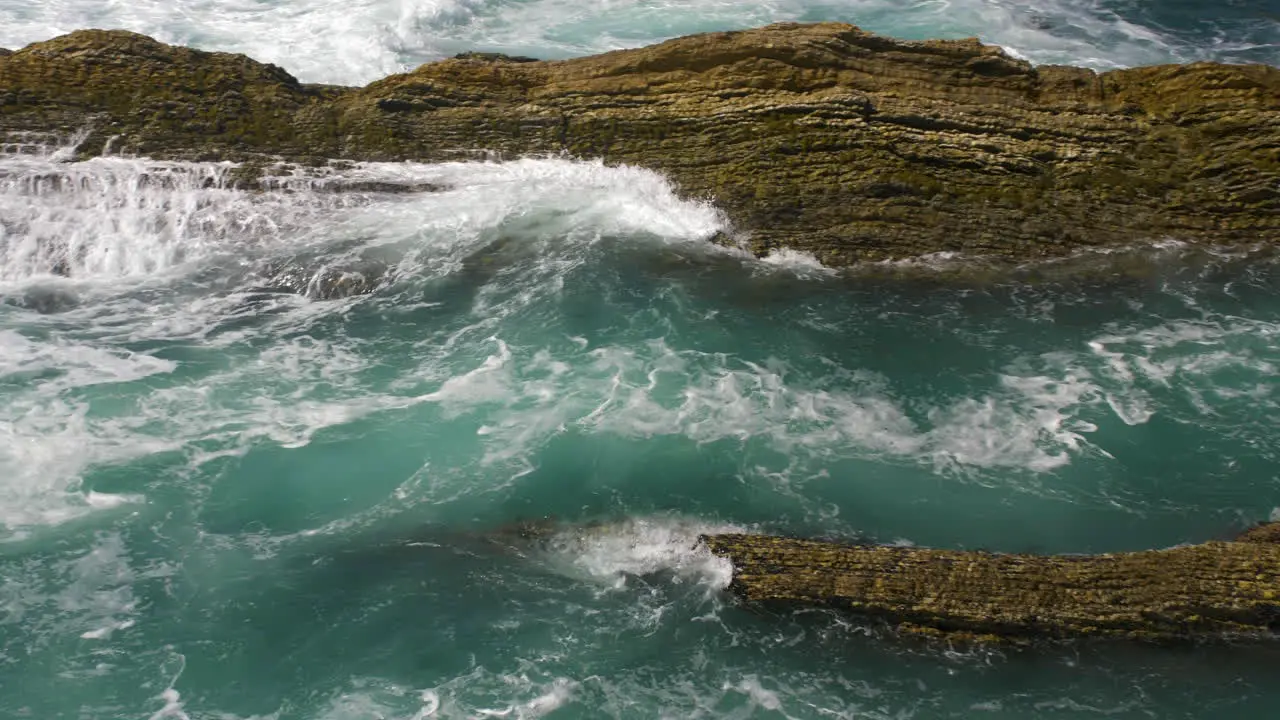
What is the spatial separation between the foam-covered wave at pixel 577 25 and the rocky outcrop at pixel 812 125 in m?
10.5

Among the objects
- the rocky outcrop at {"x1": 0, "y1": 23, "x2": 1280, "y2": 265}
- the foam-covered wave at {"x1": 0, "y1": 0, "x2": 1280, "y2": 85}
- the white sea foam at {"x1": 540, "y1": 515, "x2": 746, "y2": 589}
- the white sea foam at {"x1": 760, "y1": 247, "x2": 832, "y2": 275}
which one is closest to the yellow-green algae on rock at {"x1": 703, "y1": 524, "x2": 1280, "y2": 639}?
the white sea foam at {"x1": 540, "y1": 515, "x2": 746, "y2": 589}

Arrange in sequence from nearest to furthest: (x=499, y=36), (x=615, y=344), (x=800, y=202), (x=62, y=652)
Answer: (x=62, y=652), (x=615, y=344), (x=800, y=202), (x=499, y=36)

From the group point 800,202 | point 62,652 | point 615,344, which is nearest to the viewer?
point 62,652

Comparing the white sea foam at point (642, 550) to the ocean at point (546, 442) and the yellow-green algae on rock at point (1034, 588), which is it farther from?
the yellow-green algae on rock at point (1034, 588)

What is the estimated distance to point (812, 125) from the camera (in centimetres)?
2131

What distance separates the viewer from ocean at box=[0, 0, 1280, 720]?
1332 centimetres

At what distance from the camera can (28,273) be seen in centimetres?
2008

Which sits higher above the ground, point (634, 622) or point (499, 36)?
point (499, 36)

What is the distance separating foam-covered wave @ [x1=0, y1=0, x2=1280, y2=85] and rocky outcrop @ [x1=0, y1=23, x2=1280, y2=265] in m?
10.5

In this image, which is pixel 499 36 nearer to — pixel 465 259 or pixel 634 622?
pixel 465 259

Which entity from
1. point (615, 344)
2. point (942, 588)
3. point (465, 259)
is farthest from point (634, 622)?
point (465, 259)

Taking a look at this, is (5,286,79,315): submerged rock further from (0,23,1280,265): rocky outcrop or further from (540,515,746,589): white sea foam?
(540,515,746,589): white sea foam

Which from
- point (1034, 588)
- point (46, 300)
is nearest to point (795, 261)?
point (1034, 588)

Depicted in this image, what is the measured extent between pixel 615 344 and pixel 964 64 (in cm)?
1042
